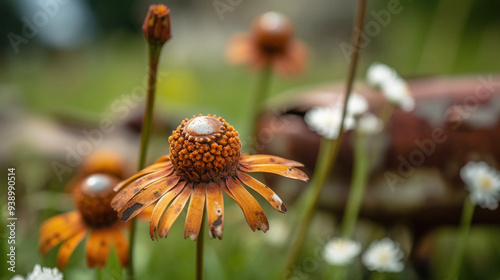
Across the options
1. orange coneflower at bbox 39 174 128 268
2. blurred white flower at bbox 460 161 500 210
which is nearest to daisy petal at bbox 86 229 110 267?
orange coneflower at bbox 39 174 128 268

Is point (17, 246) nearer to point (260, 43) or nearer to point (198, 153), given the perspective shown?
point (198, 153)

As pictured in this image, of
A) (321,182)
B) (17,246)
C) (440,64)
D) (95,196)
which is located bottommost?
(17,246)

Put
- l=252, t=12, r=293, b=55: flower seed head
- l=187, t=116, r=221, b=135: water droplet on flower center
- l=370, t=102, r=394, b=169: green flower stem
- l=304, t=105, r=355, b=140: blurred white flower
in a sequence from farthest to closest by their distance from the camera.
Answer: l=252, t=12, r=293, b=55: flower seed head
l=370, t=102, r=394, b=169: green flower stem
l=304, t=105, r=355, b=140: blurred white flower
l=187, t=116, r=221, b=135: water droplet on flower center

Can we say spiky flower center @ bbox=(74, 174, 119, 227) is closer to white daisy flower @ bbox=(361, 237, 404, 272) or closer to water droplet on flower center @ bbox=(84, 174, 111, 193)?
water droplet on flower center @ bbox=(84, 174, 111, 193)

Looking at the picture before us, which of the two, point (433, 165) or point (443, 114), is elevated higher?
point (443, 114)

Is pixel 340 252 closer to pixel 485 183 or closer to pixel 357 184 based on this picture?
pixel 357 184

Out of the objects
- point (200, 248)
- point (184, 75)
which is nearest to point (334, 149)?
point (200, 248)

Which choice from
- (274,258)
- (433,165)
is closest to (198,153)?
(433,165)

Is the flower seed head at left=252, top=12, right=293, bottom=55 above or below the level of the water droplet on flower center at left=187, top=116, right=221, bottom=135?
above
